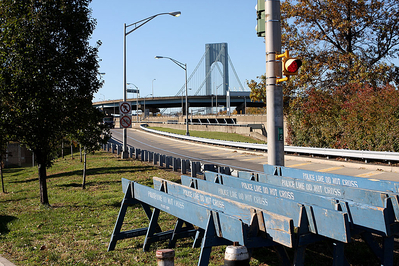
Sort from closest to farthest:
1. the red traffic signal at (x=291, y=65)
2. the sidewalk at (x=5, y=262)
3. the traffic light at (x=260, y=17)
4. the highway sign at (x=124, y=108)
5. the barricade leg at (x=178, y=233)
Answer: the sidewalk at (x=5, y=262)
the barricade leg at (x=178, y=233)
the red traffic signal at (x=291, y=65)
the traffic light at (x=260, y=17)
the highway sign at (x=124, y=108)

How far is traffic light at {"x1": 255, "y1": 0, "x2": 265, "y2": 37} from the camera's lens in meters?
8.31

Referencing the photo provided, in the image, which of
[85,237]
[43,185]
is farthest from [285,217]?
[43,185]

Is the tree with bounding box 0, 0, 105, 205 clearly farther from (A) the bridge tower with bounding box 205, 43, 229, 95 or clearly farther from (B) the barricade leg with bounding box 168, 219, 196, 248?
(A) the bridge tower with bounding box 205, 43, 229, 95

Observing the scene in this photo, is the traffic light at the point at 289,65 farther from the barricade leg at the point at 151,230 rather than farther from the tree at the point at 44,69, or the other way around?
the tree at the point at 44,69

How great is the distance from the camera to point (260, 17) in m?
8.44

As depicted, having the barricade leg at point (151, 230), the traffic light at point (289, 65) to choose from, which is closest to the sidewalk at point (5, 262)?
the barricade leg at point (151, 230)

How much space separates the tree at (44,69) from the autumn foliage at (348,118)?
14.3 meters

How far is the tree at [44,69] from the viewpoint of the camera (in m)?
9.31

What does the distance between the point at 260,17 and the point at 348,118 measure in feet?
44.7

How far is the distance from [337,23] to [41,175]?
66.6 ft

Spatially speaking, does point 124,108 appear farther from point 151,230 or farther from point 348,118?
point 348,118

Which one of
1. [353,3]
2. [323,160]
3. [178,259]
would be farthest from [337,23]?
[178,259]

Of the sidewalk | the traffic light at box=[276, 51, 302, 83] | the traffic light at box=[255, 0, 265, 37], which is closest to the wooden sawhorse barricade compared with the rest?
the sidewalk

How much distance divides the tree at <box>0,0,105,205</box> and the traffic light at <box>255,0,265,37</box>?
207 inches
